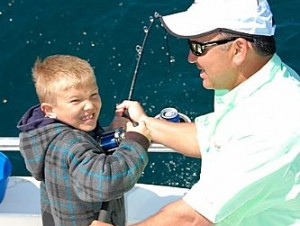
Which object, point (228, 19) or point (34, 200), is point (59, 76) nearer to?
point (228, 19)

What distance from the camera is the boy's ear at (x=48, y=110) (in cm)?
293

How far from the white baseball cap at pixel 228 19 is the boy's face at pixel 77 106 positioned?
1.39ft

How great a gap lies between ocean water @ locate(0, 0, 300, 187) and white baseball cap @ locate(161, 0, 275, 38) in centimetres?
321

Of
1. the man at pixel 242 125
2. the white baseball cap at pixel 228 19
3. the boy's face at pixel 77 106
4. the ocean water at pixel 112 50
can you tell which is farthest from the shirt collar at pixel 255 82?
the ocean water at pixel 112 50

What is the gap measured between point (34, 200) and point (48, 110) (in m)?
1.28

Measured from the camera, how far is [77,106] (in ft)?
9.43

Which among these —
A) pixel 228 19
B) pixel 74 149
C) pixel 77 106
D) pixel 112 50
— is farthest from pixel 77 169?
pixel 112 50

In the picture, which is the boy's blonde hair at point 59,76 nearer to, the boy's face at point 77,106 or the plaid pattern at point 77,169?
the boy's face at point 77,106

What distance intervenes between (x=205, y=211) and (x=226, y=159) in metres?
0.21

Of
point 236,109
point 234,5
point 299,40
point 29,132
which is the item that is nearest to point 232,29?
point 234,5

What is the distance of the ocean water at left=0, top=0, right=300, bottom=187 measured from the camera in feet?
21.5

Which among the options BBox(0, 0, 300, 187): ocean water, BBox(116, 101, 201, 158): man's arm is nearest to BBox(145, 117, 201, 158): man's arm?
BBox(116, 101, 201, 158): man's arm

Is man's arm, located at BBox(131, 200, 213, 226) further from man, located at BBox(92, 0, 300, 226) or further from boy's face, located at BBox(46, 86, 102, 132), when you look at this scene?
boy's face, located at BBox(46, 86, 102, 132)

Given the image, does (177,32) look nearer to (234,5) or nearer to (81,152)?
(234,5)
